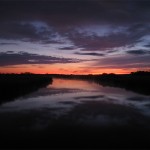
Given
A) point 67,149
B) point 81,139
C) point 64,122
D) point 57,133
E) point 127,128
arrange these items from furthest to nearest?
1. point 64,122
2. point 127,128
3. point 57,133
4. point 81,139
5. point 67,149

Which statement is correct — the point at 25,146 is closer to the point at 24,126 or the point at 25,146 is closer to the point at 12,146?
the point at 12,146

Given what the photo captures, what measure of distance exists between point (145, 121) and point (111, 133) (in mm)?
4313

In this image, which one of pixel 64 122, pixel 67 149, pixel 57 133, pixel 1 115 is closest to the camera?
pixel 67 149

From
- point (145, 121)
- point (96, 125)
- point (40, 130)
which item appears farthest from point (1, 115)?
point (145, 121)

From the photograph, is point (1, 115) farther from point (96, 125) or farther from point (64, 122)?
point (96, 125)

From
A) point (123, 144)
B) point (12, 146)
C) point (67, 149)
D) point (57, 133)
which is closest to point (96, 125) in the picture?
point (57, 133)

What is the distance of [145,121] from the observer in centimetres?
1589

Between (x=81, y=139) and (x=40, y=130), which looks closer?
(x=81, y=139)

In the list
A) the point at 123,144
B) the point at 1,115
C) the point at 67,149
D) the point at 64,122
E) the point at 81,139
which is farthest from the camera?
the point at 1,115

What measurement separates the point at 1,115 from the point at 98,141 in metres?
9.69

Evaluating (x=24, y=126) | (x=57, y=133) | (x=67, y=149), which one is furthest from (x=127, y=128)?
(x=24, y=126)

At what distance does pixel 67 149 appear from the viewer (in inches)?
389

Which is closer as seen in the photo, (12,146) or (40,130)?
(12,146)

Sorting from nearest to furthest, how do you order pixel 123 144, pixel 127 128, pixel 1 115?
1. pixel 123 144
2. pixel 127 128
3. pixel 1 115
